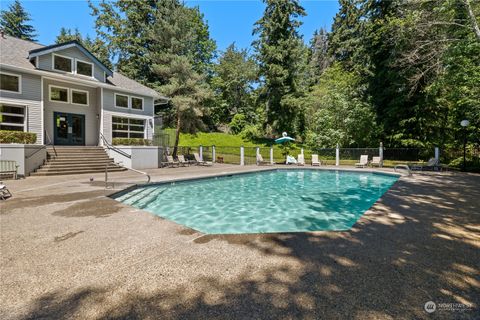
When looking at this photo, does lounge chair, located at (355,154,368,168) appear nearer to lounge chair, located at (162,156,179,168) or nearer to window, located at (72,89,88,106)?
lounge chair, located at (162,156,179,168)

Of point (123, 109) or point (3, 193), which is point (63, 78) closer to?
point (123, 109)

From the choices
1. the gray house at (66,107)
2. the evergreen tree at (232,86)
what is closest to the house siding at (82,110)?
the gray house at (66,107)

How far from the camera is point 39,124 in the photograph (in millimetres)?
13969

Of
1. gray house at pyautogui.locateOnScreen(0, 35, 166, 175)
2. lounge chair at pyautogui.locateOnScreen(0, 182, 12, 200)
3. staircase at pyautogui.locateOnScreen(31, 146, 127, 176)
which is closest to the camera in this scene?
lounge chair at pyautogui.locateOnScreen(0, 182, 12, 200)

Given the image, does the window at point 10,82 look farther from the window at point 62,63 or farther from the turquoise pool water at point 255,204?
the turquoise pool water at point 255,204

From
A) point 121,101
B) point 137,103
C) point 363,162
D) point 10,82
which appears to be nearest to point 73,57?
point 121,101

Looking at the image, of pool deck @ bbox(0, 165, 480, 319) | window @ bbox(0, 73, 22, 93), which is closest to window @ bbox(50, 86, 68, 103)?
window @ bbox(0, 73, 22, 93)

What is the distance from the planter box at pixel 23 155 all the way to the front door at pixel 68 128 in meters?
4.10

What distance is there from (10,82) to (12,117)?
1895 millimetres

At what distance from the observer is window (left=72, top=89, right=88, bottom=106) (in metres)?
16.5

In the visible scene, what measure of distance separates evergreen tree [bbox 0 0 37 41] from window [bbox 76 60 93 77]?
42371 mm

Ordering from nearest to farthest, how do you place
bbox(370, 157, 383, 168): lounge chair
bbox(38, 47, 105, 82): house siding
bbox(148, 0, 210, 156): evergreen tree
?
bbox(38, 47, 105, 82): house siding, bbox(370, 157, 383, 168): lounge chair, bbox(148, 0, 210, 156): evergreen tree

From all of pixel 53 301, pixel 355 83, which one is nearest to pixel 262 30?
pixel 355 83

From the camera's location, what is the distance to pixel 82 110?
1678 cm
